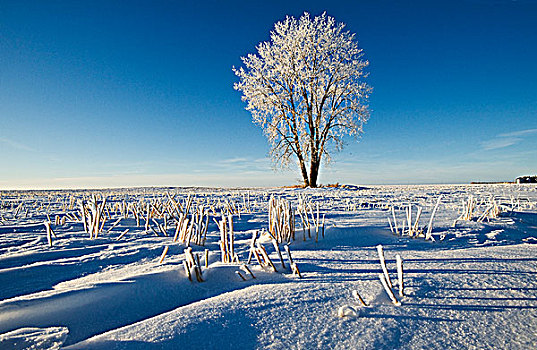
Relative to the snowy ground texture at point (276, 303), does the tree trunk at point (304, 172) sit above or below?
above

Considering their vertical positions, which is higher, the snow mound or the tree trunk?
the tree trunk

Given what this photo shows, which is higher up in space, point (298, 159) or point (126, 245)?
point (298, 159)

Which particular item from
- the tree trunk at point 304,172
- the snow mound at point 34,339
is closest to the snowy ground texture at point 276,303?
the snow mound at point 34,339

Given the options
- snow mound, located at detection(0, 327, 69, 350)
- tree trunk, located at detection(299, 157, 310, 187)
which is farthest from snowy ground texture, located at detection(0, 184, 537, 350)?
tree trunk, located at detection(299, 157, 310, 187)

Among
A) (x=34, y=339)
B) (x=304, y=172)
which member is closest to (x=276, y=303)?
(x=34, y=339)

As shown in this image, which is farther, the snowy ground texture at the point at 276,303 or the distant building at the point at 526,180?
the distant building at the point at 526,180

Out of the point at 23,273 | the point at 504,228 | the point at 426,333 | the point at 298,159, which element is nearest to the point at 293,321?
the point at 426,333

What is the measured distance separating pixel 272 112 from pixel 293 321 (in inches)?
550

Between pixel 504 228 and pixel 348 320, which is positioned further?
pixel 504 228

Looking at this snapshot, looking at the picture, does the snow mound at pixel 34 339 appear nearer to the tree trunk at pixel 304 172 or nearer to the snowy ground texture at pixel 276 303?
the snowy ground texture at pixel 276 303

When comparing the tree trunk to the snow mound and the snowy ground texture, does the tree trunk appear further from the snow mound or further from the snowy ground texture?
the snow mound

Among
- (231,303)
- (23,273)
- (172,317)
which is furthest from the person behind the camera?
(23,273)

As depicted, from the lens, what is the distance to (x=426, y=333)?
895 millimetres

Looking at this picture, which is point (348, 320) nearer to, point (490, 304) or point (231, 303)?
point (231, 303)
